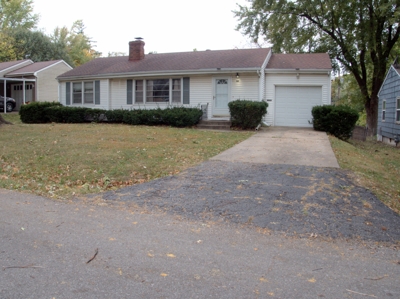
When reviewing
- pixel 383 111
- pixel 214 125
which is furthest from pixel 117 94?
pixel 383 111

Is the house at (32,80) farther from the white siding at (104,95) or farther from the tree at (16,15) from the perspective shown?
the tree at (16,15)

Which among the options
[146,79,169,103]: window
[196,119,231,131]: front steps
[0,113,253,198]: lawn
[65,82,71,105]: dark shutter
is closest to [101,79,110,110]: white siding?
[65,82,71,105]: dark shutter

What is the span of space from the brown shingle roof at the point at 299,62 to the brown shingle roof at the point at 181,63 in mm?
659

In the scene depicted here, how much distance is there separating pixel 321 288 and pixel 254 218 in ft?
6.94

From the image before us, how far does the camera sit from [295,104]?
19000 mm

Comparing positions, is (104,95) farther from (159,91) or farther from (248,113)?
(248,113)

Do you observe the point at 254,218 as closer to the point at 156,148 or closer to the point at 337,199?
the point at 337,199

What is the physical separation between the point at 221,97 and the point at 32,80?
1977cm

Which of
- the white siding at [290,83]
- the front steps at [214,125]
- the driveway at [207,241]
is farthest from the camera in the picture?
the white siding at [290,83]

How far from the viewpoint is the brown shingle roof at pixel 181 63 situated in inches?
761

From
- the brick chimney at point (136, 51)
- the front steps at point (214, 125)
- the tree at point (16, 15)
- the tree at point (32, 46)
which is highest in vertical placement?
the tree at point (16, 15)

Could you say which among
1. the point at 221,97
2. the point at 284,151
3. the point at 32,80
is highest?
the point at 32,80

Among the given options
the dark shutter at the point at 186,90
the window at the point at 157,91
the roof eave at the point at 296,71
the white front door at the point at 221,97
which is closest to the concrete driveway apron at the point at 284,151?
the roof eave at the point at 296,71

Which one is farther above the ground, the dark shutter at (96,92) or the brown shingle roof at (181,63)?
the brown shingle roof at (181,63)
